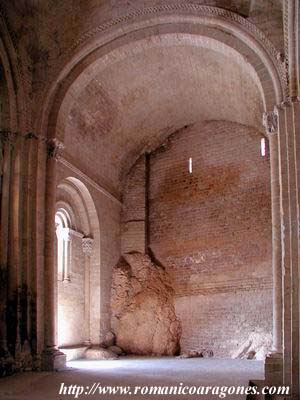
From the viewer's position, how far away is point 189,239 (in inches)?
667

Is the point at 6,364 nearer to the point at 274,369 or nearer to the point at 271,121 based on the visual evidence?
the point at 274,369

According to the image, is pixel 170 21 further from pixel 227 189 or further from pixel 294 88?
pixel 227 189

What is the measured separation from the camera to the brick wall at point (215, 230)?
1527 cm

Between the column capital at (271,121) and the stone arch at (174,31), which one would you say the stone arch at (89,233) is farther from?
the column capital at (271,121)

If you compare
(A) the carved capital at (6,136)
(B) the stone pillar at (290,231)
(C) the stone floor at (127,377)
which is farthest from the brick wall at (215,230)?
(A) the carved capital at (6,136)

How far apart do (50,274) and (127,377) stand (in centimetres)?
298

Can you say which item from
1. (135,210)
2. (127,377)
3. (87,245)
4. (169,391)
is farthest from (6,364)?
(135,210)

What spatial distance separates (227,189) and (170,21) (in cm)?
655

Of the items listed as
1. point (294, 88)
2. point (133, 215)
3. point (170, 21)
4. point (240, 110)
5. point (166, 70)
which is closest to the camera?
point (294, 88)

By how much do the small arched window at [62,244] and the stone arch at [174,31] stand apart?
10.6ft

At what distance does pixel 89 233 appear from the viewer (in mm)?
15688

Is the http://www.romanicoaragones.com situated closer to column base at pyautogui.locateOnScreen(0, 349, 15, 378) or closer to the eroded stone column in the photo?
the eroded stone column

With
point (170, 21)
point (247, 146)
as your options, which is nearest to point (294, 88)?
point (170, 21)

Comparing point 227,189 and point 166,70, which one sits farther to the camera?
point 227,189
